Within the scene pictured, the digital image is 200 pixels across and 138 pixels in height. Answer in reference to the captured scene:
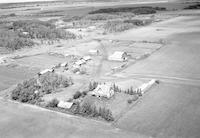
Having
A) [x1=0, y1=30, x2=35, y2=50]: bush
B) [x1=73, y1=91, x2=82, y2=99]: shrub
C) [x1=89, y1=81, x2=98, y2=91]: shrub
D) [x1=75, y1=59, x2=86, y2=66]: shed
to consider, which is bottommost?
[x1=73, y1=91, x2=82, y2=99]: shrub

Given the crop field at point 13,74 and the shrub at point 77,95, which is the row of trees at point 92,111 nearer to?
the shrub at point 77,95

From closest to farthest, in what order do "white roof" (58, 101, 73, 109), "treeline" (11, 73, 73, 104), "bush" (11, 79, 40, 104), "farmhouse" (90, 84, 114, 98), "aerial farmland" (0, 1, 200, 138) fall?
"aerial farmland" (0, 1, 200, 138) < "white roof" (58, 101, 73, 109) < "farmhouse" (90, 84, 114, 98) < "bush" (11, 79, 40, 104) < "treeline" (11, 73, 73, 104)

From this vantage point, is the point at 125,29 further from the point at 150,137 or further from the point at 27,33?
the point at 150,137

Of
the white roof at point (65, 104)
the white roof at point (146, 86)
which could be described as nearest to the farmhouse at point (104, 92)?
the white roof at point (65, 104)

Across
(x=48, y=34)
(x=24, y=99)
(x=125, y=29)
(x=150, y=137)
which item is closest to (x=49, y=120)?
(x=24, y=99)

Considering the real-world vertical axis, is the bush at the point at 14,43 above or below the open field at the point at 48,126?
above

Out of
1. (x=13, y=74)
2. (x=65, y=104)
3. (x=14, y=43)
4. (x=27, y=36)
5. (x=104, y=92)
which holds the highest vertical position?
(x=27, y=36)

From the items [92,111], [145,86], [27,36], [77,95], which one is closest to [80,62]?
[77,95]

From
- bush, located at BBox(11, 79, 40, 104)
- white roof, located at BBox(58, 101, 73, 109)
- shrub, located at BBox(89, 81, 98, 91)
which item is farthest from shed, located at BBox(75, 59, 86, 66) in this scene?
white roof, located at BBox(58, 101, 73, 109)

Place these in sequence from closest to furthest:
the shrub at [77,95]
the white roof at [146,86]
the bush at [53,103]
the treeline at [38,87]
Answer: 1. the bush at [53,103]
2. the shrub at [77,95]
3. the treeline at [38,87]
4. the white roof at [146,86]

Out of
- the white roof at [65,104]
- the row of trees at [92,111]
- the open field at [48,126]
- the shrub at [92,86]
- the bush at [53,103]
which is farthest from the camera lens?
the shrub at [92,86]

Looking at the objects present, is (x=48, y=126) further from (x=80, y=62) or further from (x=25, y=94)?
(x=80, y=62)

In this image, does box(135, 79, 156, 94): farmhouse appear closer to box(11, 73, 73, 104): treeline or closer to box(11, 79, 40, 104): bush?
box(11, 73, 73, 104): treeline
